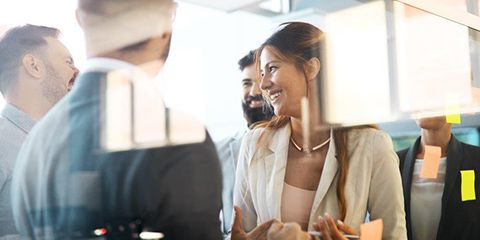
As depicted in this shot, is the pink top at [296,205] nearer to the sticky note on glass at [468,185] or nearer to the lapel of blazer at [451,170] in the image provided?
the lapel of blazer at [451,170]

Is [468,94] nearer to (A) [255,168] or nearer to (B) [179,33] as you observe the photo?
(A) [255,168]

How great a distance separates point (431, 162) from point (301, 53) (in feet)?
3.40

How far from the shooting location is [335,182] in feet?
5.96

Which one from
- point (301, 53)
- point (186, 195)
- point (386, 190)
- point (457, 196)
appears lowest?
point (457, 196)

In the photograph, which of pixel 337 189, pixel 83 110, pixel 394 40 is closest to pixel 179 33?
pixel 83 110

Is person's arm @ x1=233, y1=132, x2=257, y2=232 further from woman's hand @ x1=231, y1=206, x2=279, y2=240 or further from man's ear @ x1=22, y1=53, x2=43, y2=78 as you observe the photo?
man's ear @ x1=22, y1=53, x2=43, y2=78

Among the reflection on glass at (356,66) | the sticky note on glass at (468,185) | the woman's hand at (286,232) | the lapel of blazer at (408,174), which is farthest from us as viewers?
the sticky note on glass at (468,185)

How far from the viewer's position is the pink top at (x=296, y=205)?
171 cm

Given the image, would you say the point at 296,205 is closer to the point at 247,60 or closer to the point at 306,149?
the point at 306,149

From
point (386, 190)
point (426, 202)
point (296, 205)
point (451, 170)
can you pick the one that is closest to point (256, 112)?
point (296, 205)

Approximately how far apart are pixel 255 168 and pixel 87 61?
65 centimetres

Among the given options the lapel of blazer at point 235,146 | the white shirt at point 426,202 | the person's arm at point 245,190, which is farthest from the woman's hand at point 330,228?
the white shirt at point 426,202

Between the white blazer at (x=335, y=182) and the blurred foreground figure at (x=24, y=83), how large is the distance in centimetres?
60

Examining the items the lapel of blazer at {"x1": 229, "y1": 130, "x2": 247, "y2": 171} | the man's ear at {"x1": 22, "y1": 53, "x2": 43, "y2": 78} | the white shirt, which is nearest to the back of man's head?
the man's ear at {"x1": 22, "y1": 53, "x2": 43, "y2": 78}
